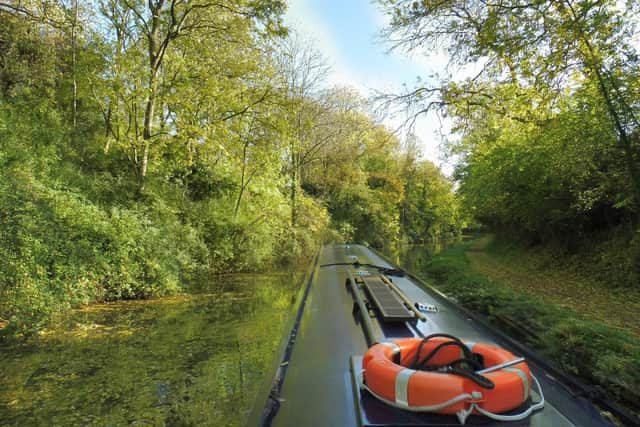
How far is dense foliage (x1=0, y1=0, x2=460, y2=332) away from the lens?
16.4ft

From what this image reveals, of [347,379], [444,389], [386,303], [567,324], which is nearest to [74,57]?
[386,303]

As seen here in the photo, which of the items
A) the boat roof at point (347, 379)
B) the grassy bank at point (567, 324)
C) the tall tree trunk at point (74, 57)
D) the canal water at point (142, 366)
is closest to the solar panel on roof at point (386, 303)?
the boat roof at point (347, 379)

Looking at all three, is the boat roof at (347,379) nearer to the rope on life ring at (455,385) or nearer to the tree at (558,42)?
the rope on life ring at (455,385)

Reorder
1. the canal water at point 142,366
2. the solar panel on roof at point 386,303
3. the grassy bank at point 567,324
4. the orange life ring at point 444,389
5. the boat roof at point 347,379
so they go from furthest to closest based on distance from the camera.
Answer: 1. the grassy bank at point 567,324
2. the canal water at point 142,366
3. the solar panel on roof at point 386,303
4. the boat roof at point 347,379
5. the orange life ring at point 444,389

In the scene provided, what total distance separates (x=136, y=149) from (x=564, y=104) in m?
7.83

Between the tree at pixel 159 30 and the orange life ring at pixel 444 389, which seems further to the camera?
the tree at pixel 159 30

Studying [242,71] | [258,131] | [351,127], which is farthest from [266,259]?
[351,127]

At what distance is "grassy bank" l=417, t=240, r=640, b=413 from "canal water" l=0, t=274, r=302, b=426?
3.00m

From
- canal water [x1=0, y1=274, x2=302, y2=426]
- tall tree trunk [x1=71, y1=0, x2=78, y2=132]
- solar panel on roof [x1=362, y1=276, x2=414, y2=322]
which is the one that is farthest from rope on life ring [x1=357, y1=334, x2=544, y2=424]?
tall tree trunk [x1=71, y1=0, x2=78, y2=132]

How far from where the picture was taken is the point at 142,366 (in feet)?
13.2

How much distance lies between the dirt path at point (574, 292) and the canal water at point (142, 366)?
5.02 meters

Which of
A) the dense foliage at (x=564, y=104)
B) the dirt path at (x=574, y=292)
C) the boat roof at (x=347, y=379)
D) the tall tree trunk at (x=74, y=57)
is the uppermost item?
the tall tree trunk at (x=74, y=57)

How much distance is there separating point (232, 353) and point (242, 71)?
6478 mm

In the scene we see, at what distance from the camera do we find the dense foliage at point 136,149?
4992 mm
